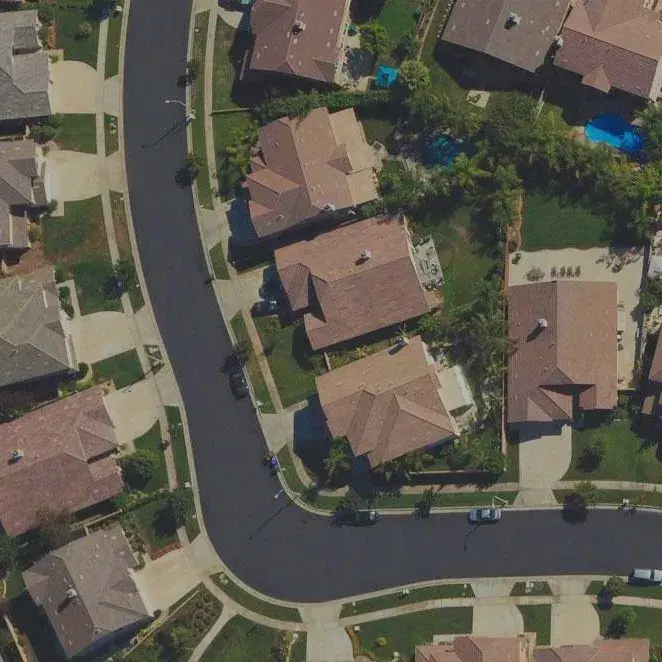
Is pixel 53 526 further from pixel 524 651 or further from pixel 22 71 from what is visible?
pixel 524 651

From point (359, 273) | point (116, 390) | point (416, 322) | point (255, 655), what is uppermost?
point (359, 273)

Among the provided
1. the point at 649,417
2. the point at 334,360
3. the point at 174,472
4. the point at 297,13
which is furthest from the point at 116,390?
the point at 649,417

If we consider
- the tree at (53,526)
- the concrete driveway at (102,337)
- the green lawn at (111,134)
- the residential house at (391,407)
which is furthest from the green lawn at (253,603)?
the green lawn at (111,134)

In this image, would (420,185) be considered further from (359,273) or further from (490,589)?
(490,589)

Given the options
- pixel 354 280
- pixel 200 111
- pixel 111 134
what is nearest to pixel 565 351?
pixel 354 280

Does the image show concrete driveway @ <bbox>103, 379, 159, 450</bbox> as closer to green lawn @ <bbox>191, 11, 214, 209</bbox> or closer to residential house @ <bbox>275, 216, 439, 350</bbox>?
residential house @ <bbox>275, 216, 439, 350</bbox>

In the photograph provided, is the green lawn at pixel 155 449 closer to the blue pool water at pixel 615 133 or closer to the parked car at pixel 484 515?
the parked car at pixel 484 515
